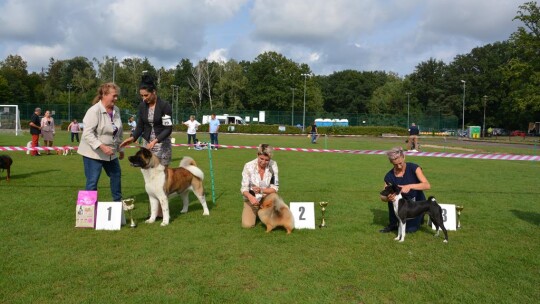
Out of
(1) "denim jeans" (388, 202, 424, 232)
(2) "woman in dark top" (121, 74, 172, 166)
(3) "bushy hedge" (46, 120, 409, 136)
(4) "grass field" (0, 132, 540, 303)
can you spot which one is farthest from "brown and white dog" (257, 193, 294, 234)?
(3) "bushy hedge" (46, 120, 409, 136)

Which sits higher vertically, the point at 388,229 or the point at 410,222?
the point at 410,222

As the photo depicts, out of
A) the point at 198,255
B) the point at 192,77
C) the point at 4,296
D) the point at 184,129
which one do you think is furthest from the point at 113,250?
the point at 192,77

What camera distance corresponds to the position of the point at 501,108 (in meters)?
74.0

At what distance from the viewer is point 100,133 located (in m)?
5.51

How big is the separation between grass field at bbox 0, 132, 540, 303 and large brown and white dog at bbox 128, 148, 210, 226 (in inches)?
13.0

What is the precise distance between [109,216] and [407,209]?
13.2 feet

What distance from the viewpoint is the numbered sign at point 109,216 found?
5.70 m

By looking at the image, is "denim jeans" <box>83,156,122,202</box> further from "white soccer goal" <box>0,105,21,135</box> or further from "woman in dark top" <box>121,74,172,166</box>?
"white soccer goal" <box>0,105,21,135</box>

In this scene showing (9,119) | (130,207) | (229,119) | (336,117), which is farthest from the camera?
(336,117)

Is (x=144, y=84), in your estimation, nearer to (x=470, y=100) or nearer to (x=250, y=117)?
(x=250, y=117)

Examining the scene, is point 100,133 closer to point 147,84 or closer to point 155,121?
point 155,121

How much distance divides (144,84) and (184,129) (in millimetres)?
47741

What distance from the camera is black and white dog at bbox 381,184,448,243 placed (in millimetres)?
5332

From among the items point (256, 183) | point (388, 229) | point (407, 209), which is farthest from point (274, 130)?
point (407, 209)
